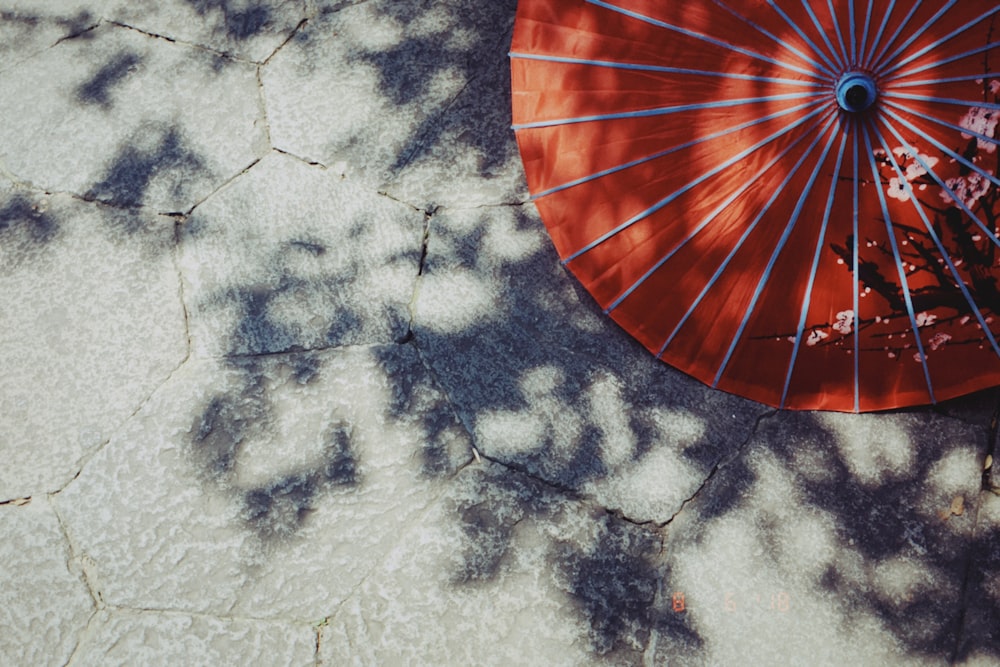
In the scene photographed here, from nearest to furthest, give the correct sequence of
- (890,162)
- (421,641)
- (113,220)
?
(890,162), (421,641), (113,220)

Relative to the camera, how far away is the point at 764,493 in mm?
2201

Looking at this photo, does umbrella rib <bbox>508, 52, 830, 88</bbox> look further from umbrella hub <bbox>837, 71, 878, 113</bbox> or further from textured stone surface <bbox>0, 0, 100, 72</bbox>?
textured stone surface <bbox>0, 0, 100, 72</bbox>

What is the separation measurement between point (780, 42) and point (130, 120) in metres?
2.02

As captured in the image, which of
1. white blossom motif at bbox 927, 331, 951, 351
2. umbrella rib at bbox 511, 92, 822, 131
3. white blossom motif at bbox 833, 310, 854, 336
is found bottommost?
white blossom motif at bbox 833, 310, 854, 336

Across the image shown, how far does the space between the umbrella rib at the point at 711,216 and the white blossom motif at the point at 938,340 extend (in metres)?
0.63

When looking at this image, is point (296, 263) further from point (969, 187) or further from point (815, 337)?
point (969, 187)

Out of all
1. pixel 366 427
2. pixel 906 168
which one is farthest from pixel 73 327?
pixel 906 168

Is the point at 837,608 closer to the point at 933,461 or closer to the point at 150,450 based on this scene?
the point at 933,461

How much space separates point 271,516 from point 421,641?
55 centimetres

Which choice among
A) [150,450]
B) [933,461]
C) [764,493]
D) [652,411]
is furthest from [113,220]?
[933,461]

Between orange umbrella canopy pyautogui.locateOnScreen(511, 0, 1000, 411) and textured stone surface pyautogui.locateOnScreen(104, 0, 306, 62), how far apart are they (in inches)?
40.5

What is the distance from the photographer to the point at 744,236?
185 cm

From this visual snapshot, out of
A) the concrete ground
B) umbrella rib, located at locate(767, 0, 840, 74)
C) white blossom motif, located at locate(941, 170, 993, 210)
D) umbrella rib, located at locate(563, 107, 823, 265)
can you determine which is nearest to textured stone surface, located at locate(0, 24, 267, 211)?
the concrete ground

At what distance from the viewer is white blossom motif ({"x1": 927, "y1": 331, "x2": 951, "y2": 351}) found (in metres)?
1.90
